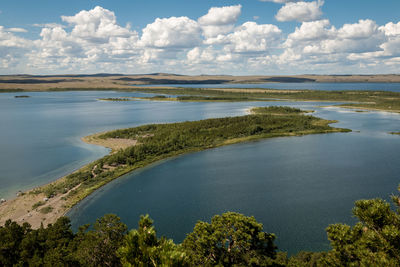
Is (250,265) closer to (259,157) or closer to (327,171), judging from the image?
(327,171)

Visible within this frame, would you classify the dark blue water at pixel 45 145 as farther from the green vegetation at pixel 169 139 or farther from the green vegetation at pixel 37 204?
the green vegetation at pixel 37 204

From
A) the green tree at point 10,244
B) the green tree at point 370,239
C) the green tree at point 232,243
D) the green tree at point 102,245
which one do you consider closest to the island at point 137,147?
the green tree at point 10,244

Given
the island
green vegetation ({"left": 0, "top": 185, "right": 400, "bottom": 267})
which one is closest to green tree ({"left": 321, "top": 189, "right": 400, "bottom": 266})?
green vegetation ({"left": 0, "top": 185, "right": 400, "bottom": 267})

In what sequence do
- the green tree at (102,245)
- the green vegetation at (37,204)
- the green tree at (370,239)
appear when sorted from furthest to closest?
1. the green vegetation at (37,204)
2. the green tree at (102,245)
3. the green tree at (370,239)

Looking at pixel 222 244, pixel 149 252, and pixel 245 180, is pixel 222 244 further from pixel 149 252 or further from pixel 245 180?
pixel 245 180

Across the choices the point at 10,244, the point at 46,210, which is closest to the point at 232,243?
the point at 10,244

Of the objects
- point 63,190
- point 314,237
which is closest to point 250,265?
point 314,237

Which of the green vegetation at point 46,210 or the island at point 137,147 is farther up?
the island at point 137,147

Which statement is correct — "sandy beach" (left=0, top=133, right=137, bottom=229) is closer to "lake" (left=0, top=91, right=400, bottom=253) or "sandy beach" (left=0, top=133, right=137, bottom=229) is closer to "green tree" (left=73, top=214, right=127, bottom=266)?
"lake" (left=0, top=91, right=400, bottom=253)
